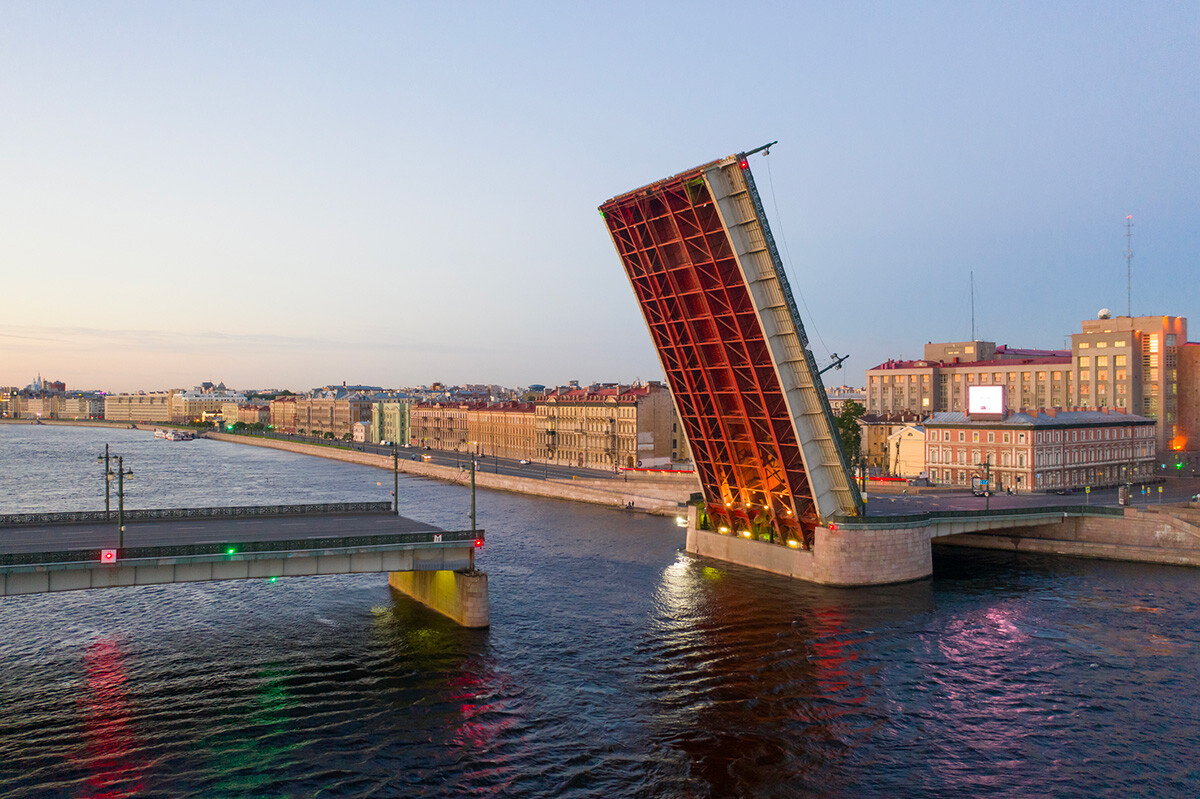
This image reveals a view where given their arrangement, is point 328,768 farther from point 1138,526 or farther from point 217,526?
point 1138,526

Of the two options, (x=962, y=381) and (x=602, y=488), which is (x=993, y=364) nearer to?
(x=962, y=381)

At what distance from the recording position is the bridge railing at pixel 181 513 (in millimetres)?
38875

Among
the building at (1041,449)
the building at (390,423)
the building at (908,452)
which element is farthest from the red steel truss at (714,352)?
the building at (390,423)

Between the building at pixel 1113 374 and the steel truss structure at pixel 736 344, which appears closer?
the steel truss structure at pixel 736 344

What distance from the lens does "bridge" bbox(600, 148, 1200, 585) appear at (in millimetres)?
38156

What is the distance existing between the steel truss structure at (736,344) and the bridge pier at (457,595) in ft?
55.5

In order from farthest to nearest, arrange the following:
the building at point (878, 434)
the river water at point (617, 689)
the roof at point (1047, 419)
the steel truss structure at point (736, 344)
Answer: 1. the building at point (878, 434)
2. the roof at point (1047, 419)
3. the steel truss structure at point (736, 344)
4. the river water at point (617, 689)

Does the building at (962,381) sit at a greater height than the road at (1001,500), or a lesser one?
greater

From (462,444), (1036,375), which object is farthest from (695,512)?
(462,444)

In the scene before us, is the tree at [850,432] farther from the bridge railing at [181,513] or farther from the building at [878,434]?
the bridge railing at [181,513]

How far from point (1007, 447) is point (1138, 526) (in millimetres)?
20291

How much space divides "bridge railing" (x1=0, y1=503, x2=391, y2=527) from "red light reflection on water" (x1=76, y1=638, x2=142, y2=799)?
10973 mm

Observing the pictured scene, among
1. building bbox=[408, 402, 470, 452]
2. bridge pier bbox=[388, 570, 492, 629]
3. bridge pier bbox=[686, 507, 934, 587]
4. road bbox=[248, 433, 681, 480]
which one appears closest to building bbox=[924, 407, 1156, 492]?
bridge pier bbox=[686, 507, 934, 587]

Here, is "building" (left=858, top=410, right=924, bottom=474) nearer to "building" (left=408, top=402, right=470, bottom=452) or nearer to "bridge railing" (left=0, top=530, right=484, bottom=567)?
"building" (left=408, top=402, right=470, bottom=452)
